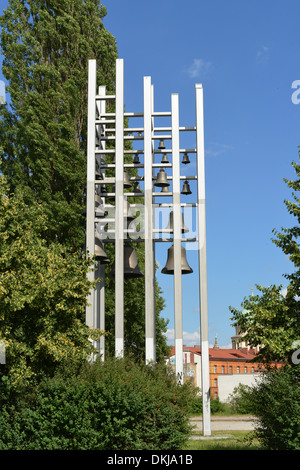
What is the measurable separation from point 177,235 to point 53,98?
11676 mm

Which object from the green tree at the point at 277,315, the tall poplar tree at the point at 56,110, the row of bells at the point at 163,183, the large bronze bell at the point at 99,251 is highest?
the tall poplar tree at the point at 56,110

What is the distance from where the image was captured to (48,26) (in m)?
26.9

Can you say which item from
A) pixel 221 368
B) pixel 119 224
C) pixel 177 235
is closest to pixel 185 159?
pixel 177 235

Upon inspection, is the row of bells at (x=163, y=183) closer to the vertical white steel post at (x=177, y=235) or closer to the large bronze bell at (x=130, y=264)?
the vertical white steel post at (x=177, y=235)

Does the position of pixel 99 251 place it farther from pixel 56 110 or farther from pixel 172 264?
pixel 56 110

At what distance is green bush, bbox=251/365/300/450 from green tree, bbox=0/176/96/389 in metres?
4.49

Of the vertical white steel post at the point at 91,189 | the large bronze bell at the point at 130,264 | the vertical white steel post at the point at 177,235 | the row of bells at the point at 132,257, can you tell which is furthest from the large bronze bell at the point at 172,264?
the vertical white steel post at the point at 91,189

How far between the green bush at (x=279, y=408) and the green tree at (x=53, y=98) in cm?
1336

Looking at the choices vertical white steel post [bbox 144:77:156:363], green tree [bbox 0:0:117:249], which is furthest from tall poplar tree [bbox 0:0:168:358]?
vertical white steel post [bbox 144:77:156:363]

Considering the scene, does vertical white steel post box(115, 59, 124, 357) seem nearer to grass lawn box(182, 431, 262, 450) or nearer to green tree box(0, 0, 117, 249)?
grass lawn box(182, 431, 262, 450)

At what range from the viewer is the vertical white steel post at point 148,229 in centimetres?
1658

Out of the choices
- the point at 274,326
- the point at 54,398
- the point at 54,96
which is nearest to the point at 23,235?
the point at 54,398
